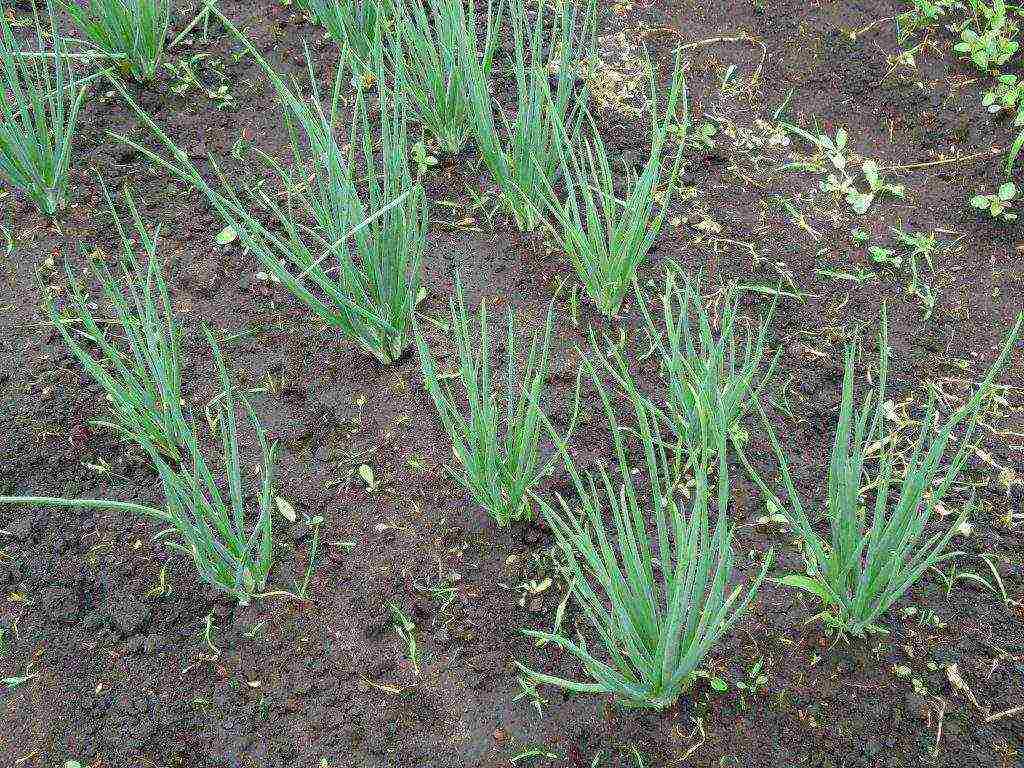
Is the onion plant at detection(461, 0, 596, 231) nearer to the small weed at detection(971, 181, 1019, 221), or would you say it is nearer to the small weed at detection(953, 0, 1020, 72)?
the small weed at detection(971, 181, 1019, 221)

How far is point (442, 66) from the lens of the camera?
95.7 inches

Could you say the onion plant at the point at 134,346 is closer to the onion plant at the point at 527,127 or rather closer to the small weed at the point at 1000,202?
the onion plant at the point at 527,127

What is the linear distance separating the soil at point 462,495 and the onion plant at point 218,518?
6 centimetres

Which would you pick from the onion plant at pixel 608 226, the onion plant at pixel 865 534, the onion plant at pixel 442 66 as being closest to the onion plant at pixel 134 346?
the onion plant at pixel 442 66

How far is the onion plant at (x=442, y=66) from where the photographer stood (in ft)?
7.41

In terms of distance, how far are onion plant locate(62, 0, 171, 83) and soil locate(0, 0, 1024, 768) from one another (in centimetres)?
10

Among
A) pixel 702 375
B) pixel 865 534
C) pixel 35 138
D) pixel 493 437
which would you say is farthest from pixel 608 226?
pixel 35 138

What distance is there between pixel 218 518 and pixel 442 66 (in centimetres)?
131

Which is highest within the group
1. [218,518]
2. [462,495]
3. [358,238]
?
[358,238]

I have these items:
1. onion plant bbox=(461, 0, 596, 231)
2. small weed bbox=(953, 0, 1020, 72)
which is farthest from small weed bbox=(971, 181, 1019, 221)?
onion plant bbox=(461, 0, 596, 231)

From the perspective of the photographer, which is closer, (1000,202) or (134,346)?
(134,346)

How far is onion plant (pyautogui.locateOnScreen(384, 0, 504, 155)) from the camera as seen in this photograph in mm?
2257

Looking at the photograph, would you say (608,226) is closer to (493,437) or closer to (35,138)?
(493,437)

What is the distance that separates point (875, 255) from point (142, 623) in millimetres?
1838
